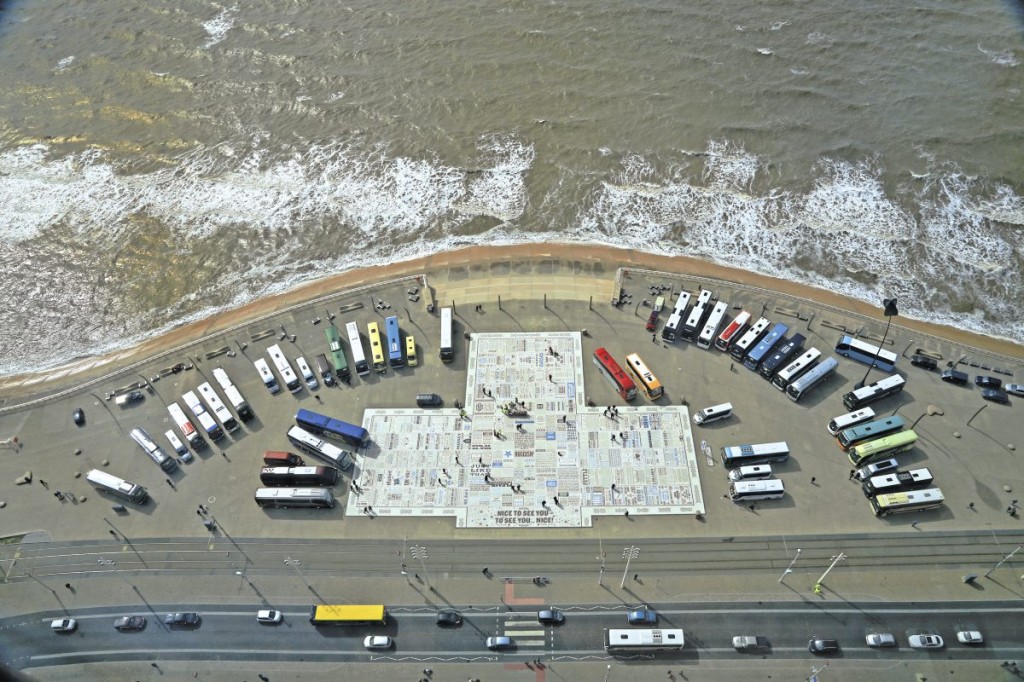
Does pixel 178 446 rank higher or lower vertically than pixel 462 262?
lower

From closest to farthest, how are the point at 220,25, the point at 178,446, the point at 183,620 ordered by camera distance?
the point at 183,620 → the point at 178,446 → the point at 220,25

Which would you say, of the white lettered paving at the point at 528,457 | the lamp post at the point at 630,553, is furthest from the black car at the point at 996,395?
the lamp post at the point at 630,553

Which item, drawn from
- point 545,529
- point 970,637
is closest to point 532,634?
point 545,529

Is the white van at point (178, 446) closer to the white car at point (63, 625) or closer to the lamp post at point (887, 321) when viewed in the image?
the white car at point (63, 625)

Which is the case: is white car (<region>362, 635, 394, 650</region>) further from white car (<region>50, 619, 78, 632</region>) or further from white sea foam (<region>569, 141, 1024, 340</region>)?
white sea foam (<region>569, 141, 1024, 340</region>)

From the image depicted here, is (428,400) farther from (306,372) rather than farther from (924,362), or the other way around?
(924,362)

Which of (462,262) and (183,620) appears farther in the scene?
(462,262)
